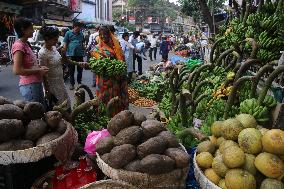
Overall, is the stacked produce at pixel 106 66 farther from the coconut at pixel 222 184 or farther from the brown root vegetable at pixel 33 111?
the coconut at pixel 222 184

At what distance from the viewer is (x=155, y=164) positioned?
2389mm

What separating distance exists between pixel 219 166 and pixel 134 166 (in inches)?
23.5

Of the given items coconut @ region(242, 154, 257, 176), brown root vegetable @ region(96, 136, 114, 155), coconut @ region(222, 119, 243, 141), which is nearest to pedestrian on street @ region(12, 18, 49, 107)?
brown root vegetable @ region(96, 136, 114, 155)

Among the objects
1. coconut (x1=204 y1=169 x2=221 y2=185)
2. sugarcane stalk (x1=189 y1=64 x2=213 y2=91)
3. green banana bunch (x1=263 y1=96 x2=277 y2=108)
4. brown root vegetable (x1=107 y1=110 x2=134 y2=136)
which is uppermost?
sugarcane stalk (x1=189 y1=64 x2=213 y2=91)

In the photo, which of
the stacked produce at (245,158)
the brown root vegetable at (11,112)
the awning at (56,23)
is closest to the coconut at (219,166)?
the stacked produce at (245,158)

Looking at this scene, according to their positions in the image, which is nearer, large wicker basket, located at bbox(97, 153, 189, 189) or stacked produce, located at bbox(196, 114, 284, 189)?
stacked produce, located at bbox(196, 114, 284, 189)

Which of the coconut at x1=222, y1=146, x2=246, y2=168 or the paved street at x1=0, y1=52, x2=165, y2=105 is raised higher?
the coconut at x1=222, y1=146, x2=246, y2=168

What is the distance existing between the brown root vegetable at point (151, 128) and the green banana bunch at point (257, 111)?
0.81 metres

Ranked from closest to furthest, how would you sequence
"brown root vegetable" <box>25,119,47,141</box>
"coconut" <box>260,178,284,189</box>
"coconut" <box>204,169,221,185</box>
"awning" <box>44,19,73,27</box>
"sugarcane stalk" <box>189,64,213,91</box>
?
"coconut" <box>260,178,284,189</box> < "coconut" <box>204,169,221,185</box> < "brown root vegetable" <box>25,119,47,141</box> < "sugarcane stalk" <box>189,64,213,91</box> < "awning" <box>44,19,73,27</box>

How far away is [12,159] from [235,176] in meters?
1.76

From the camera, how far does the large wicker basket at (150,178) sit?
2.40 metres

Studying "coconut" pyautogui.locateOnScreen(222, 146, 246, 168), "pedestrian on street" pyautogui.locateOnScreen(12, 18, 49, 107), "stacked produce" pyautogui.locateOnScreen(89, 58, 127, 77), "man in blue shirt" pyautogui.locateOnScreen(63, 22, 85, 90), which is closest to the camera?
"coconut" pyautogui.locateOnScreen(222, 146, 246, 168)

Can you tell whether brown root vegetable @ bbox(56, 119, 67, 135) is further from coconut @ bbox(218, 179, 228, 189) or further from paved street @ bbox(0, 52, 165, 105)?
paved street @ bbox(0, 52, 165, 105)

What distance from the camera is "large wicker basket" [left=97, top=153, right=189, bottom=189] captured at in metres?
2.40
